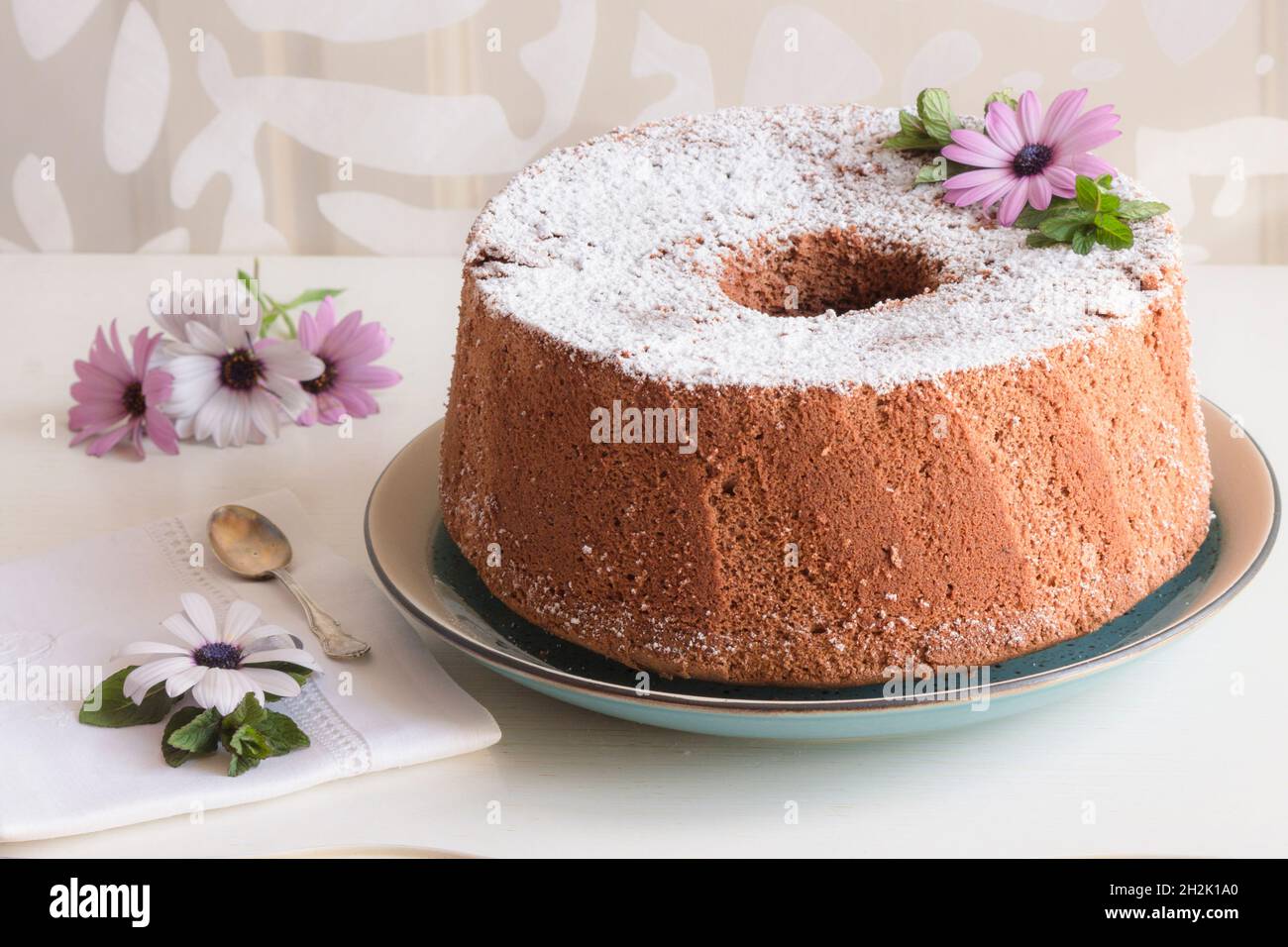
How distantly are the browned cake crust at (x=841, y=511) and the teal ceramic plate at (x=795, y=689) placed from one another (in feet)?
0.06

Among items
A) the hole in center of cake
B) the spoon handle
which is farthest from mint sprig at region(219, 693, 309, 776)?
the hole in center of cake

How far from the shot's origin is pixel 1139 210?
4.02 ft

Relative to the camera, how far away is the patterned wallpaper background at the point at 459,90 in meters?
2.11

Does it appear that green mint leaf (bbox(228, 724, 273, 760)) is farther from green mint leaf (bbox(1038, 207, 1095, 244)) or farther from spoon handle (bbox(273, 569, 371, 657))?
green mint leaf (bbox(1038, 207, 1095, 244))

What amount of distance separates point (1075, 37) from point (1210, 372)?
0.61 metres

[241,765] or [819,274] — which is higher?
[819,274]

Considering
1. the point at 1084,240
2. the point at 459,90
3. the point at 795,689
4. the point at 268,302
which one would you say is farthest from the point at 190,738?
the point at 459,90

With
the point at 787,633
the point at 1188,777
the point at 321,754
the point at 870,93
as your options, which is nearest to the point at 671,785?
the point at 787,633

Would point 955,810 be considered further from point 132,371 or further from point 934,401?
point 132,371

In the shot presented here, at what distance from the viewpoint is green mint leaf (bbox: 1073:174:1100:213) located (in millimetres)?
1216

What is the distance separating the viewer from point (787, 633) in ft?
3.46

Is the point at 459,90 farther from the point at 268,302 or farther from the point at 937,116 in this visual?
the point at 937,116

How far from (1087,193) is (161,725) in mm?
827

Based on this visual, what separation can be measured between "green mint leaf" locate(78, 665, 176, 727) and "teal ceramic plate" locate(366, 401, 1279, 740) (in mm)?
187
